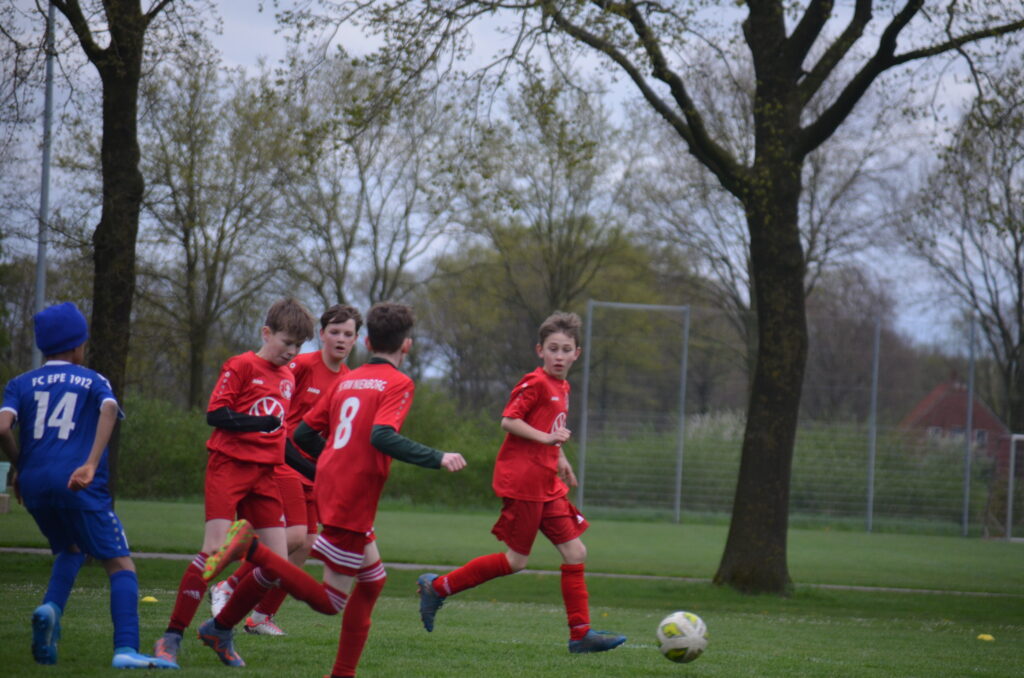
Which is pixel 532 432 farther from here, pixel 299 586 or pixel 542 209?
pixel 542 209

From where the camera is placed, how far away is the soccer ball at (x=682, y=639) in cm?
590

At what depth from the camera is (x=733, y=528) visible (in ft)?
44.1

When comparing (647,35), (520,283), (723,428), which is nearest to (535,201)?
(520,283)

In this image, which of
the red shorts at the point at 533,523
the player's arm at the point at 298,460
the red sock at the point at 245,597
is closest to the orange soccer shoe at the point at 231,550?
the red sock at the point at 245,597

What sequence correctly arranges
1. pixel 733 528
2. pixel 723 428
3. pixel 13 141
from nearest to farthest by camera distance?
pixel 13 141
pixel 733 528
pixel 723 428

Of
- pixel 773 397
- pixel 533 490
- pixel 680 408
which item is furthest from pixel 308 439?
pixel 680 408

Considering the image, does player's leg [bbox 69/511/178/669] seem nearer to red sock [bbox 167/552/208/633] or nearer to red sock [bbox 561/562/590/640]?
red sock [bbox 167/552/208/633]

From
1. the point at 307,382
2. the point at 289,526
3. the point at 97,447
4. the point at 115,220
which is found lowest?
the point at 289,526

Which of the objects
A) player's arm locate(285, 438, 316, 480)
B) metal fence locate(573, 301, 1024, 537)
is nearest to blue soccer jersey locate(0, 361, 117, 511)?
player's arm locate(285, 438, 316, 480)

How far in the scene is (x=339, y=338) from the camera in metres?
7.38

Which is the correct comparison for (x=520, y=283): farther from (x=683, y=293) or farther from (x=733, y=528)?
(x=733, y=528)

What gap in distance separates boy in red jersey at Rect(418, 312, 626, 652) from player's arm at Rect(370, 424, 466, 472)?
6.40 feet

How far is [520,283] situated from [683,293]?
5.73 metres

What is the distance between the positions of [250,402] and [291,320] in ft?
1.74
